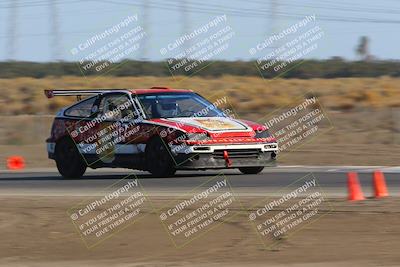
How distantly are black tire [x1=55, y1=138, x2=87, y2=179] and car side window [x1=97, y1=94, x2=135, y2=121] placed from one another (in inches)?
33.2

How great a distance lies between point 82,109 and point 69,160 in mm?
→ 923

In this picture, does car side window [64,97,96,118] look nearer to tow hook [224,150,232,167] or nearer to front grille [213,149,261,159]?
front grille [213,149,261,159]

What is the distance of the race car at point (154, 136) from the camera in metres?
17.2

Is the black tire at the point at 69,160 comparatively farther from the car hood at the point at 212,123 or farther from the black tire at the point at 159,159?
the car hood at the point at 212,123

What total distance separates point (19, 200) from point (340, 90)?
3650 cm

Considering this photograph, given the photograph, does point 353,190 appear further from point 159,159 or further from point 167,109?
point 167,109

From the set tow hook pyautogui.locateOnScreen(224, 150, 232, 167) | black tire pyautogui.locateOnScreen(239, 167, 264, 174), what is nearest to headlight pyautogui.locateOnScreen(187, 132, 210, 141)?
tow hook pyautogui.locateOnScreen(224, 150, 232, 167)

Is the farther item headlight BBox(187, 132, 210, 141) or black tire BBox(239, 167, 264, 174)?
black tire BBox(239, 167, 264, 174)

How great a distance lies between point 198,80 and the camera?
196 ft

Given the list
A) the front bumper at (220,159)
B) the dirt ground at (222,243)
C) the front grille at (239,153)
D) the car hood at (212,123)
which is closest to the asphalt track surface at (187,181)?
the front bumper at (220,159)

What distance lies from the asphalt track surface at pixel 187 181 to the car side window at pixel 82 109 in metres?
1.14

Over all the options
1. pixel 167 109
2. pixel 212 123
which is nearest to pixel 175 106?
pixel 167 109

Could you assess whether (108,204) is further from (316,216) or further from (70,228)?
(316,216)

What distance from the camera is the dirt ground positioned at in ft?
32.4
